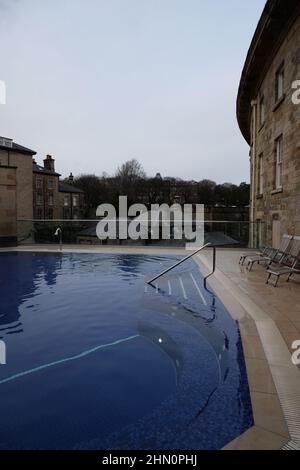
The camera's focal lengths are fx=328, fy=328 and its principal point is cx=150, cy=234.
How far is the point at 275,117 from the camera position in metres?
12.6

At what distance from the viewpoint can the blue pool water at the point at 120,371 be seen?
294 cm

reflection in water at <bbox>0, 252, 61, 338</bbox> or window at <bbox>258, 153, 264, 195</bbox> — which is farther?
window at <bbox>258, 153, 264, 195</bbox>

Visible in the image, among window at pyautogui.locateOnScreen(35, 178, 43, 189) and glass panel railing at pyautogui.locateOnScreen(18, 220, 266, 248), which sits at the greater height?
window at pyautogui.locateOnScreen(35, 178, 43, 189)

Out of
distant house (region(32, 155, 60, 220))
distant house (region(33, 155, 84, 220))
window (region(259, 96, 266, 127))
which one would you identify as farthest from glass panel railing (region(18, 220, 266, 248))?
distant house (region(33, 155, 84, 220))

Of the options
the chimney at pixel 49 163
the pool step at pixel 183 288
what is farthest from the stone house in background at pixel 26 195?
the pool step at pixel 183 288

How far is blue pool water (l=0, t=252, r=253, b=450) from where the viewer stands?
294cm

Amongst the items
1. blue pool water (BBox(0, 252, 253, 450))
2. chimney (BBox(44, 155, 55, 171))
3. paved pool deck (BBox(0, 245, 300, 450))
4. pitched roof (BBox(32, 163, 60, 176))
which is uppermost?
chimney (BBox(44, 155, 55, 171))

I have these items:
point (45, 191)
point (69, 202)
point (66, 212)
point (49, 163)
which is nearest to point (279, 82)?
point (45, 191)

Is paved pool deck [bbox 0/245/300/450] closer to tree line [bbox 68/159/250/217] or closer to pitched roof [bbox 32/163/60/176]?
pitched roof [bbox 32/163/60/176]

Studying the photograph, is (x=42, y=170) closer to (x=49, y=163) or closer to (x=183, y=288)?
(x=49, y=163)

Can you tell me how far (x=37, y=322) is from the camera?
6242 mm

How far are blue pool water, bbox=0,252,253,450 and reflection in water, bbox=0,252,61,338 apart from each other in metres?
0.08

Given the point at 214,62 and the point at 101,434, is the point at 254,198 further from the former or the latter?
the point at 101,434

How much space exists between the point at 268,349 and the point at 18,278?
858 cm
